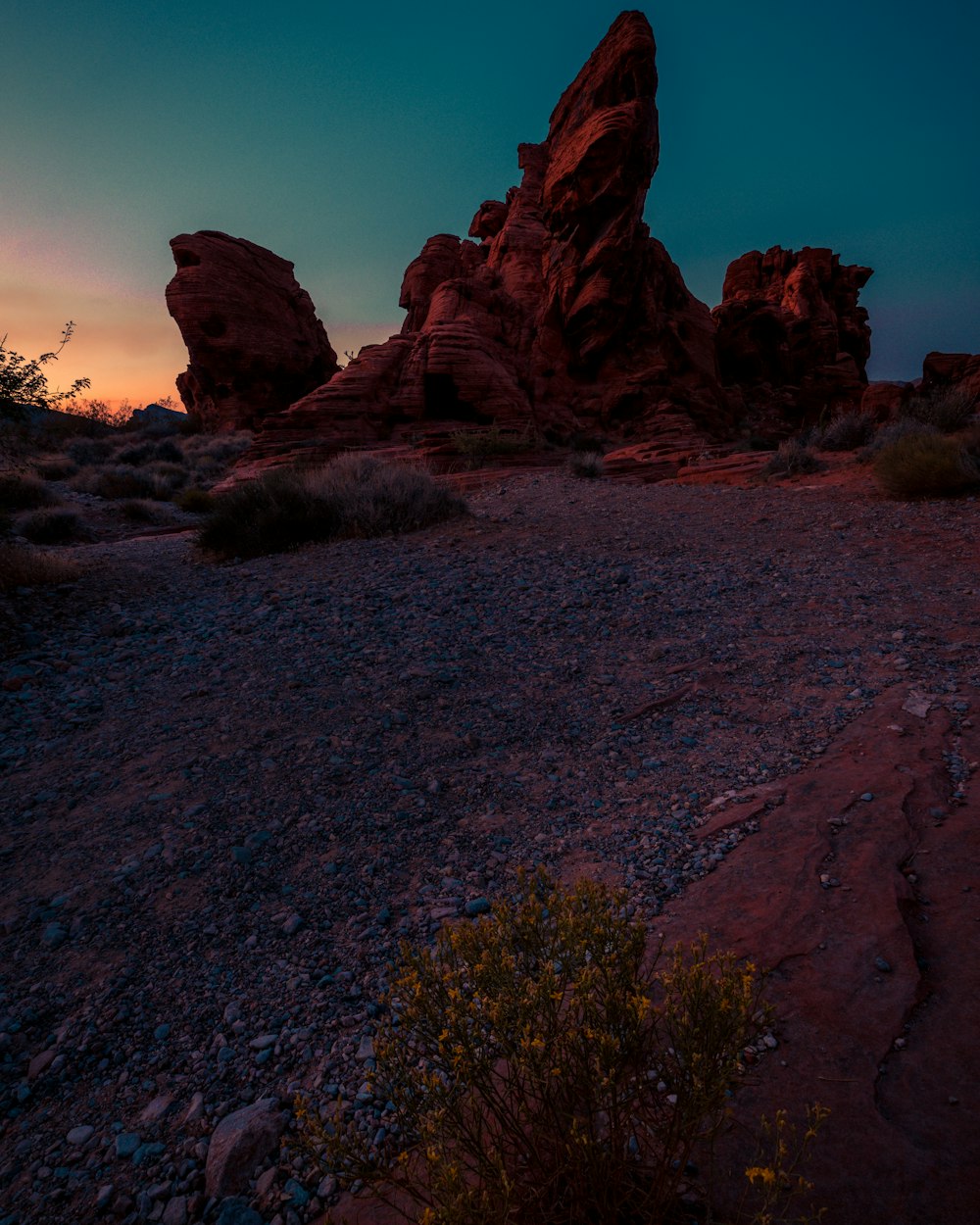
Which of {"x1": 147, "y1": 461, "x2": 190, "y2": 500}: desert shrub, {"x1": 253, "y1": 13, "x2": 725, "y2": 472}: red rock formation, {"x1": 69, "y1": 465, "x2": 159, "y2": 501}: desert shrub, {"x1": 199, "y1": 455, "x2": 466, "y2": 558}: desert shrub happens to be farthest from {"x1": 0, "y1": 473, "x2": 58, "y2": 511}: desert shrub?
{"x1": 253, "y1": 13, "x2": 725, "y2": 472}: red rock formation

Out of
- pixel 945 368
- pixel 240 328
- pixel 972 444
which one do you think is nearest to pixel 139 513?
pixel 972 444

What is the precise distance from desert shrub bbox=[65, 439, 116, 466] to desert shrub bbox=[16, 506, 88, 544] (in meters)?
18.4

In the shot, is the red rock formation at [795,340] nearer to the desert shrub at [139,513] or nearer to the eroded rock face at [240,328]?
the eroded rock face at [240,328]

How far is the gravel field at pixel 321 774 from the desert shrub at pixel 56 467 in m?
20.6

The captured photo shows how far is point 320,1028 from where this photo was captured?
87.6 inches

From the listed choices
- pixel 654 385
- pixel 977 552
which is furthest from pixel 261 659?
pixel 654 385

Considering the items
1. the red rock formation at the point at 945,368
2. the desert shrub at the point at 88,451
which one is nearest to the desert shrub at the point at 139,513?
the desert shrub at the point at 88,451

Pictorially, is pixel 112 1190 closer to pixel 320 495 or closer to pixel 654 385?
pixel 320 495

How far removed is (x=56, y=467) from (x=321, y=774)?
27870 mm

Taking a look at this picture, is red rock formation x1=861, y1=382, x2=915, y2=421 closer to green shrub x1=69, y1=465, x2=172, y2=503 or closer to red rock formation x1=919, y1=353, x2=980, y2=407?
red rock formation x1=919, y1=353, x2=980, y2=407

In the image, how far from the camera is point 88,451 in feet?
97.8

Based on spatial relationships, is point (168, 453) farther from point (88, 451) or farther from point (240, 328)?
point (240, 328)

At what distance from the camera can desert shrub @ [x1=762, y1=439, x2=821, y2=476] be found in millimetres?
13719

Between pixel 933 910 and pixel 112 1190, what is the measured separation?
297cm
